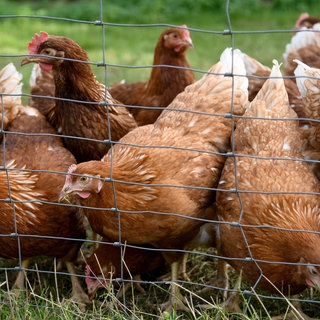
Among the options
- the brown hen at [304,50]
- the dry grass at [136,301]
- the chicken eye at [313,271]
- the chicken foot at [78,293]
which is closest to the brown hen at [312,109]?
the chicken eye at [313,271]


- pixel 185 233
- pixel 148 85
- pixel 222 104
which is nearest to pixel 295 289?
pixel 185 233

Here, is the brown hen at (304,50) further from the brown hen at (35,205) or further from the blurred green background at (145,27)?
the blurred green background at (145,27)

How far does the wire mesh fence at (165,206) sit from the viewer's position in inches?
105

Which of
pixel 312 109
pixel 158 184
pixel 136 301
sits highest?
pixel 312 109

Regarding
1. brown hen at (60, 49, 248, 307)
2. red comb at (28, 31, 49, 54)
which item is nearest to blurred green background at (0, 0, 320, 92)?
red comb at (28, 31, 49, 54)

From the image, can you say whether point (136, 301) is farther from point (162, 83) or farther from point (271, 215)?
point (162, 83)

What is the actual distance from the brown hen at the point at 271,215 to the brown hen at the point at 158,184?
0.13 meters

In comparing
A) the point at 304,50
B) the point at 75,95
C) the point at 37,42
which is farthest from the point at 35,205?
the point at 304,50

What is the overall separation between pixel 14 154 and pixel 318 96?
144 centimetres

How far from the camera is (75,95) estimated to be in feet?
11.0

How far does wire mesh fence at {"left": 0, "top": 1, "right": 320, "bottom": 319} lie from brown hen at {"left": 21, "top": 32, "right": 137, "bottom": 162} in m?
0.01

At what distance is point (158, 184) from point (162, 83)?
1514mm

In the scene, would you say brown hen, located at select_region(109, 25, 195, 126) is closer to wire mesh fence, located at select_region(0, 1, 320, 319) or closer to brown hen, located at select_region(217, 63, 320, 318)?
wire mesh fence, located at select_region(0, 1, 320, 319)

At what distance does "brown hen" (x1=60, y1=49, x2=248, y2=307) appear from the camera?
2.75 metres
